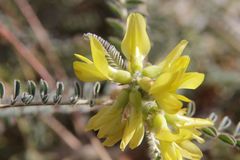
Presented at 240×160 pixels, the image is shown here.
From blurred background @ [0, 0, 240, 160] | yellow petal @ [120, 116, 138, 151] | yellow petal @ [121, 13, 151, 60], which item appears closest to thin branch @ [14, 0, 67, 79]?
blurred background @ [0, 0, 240, 160]

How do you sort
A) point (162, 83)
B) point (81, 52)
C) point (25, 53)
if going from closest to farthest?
1. point (162, 83)
2. point (25, 53)
3. point (81, 52)

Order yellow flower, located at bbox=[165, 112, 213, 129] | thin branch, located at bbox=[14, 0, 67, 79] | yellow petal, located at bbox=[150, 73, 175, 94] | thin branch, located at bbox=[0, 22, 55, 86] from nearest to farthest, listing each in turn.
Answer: yellow petal, located at bbox=[150, 73, 175, 94], yellow flower, located at bbox=[165, 112, 213, 129], thin branch, located at bbox=[0, 22, 55, 86], thin branch, located at bbox=[14, 0, 67, 79]

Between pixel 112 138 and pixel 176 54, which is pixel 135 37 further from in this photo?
pixel 112 138

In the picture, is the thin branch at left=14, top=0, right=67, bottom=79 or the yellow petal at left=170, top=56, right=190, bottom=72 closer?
the yellow petal at left=170, top=56, right=190, bottom=72

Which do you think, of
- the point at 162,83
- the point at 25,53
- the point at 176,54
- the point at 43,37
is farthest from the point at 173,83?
the point at 43,37

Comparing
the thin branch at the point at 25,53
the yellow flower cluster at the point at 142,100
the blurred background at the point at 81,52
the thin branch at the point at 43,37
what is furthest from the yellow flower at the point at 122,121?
the thin branch at the point at 43,37

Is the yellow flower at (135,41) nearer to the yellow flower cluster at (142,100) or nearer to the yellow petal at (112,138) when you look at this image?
the yellow flower cluster at (142,100)

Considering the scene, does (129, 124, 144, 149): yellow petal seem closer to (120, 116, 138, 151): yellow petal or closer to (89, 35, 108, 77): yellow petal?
(120, 116, 138, 151): yellow petal
